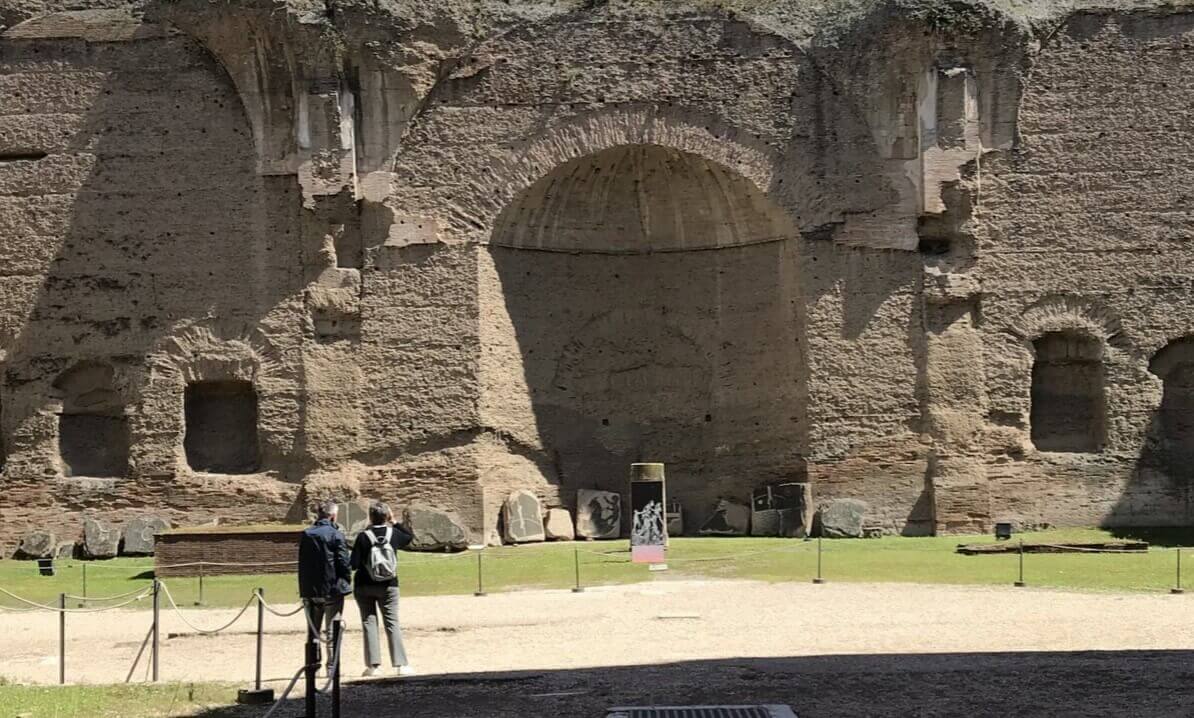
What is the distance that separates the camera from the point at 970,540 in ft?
66.5

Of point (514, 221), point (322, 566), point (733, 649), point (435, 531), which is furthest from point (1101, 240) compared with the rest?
point (322, 566)

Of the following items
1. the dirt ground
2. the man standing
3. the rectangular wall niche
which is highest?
the rectangular wall niche

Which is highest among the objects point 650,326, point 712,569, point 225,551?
point 650,326

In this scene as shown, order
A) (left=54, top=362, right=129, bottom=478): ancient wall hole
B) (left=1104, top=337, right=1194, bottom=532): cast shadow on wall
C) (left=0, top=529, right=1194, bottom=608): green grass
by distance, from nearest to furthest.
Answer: (left=0, top=529, right=1194, bottom=608): green grass → (left=1104, top=337, right=1194, bottom=532): cast shadow on wall → (left=54, top=362, right=129, bottom=478): ancient wall hole

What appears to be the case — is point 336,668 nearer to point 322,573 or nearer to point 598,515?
point 322,573

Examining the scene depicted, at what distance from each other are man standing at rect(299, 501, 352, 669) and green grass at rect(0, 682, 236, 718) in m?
0.73

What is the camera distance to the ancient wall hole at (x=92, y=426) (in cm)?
2223

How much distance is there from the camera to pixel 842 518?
2128cm

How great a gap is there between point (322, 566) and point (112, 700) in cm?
151

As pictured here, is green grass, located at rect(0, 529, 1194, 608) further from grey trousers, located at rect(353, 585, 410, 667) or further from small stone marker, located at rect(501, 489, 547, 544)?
grey trousers, located at rect(353, 585, 410, 667)

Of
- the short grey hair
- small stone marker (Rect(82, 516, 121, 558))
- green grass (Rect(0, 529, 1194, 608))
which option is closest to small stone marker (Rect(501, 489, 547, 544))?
green grass (Rect(0, 529, 1194, 608))

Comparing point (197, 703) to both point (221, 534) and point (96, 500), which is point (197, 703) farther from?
point (96, 500)

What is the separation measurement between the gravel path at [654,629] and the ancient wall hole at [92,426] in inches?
290

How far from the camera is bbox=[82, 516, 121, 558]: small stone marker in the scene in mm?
21344
